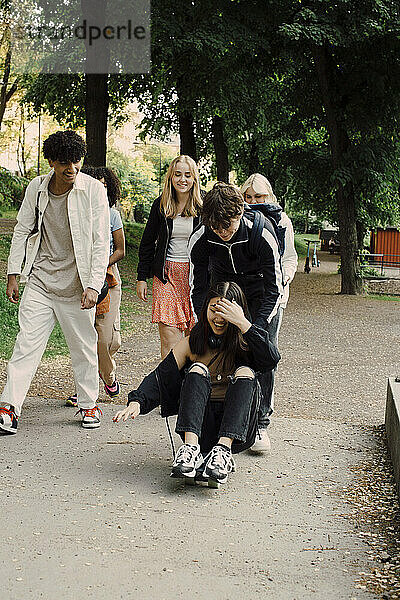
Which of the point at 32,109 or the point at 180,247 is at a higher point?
the point at 32,109

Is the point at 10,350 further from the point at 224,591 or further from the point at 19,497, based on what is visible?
the point at 224,591

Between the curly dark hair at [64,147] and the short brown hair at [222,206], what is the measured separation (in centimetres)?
122

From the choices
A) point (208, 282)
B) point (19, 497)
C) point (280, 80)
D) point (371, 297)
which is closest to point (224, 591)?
point (19, 497)

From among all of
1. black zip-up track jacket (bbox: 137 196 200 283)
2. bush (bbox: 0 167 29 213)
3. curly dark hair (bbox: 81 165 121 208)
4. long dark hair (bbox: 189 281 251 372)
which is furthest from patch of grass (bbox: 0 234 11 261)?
long dark hair (bbox: 189 281 251 372)

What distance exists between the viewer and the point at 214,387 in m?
5.01

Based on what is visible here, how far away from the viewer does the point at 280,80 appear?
2252 cm

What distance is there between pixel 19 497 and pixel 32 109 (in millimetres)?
25400

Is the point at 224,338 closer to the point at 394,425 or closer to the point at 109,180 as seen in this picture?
the point at 394,425

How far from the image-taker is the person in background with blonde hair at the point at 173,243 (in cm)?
641

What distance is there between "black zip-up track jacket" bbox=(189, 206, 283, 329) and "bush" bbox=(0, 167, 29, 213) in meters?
11.7

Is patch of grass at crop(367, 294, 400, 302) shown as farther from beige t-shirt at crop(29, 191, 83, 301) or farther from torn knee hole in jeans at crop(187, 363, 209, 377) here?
torn knee hole in jeans at crop(187, 363, 209, 377)

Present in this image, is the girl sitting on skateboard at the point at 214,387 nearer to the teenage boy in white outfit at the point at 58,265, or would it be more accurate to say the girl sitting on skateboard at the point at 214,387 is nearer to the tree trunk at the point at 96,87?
the teenage boy in white outfit at the point at 58,265

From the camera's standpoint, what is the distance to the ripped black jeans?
470cm

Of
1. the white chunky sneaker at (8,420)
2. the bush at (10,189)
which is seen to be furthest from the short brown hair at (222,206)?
the bush at (10,189)
